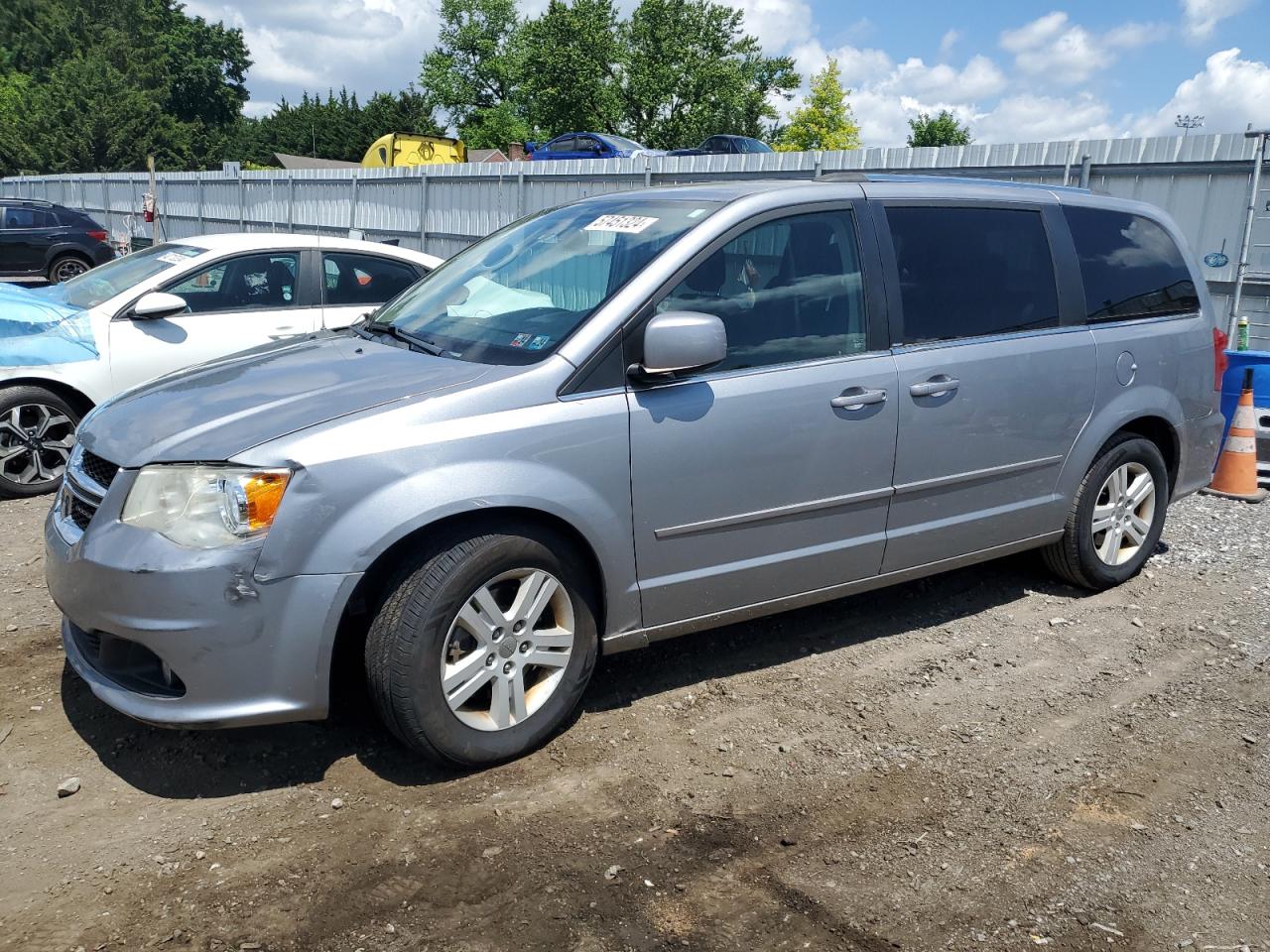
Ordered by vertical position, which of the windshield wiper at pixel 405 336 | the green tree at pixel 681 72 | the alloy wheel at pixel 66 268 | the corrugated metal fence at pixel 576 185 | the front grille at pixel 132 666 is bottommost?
the front grille at pixel 132 666

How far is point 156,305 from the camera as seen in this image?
6652 millimetres

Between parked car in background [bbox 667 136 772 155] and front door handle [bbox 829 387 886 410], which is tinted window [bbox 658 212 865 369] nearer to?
front door handle [bbox 829 387 886 410]

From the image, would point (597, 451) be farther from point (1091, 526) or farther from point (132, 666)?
point (1091, 526)

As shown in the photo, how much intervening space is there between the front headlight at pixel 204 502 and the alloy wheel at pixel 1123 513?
151 inches

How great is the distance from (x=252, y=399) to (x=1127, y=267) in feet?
13.3

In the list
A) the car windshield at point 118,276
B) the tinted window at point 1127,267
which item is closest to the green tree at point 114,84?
the car windshield at point 118,276

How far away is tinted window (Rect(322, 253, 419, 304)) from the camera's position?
293 inches

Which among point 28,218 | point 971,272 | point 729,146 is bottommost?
point 971,272

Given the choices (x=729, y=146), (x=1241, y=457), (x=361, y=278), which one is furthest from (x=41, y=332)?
(x=729, y=146)

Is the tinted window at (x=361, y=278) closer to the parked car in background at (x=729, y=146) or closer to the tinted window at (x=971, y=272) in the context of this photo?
the tinted window at (x=971, y=272)

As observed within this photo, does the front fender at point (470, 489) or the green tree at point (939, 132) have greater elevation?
the green tree at point (939, 132)

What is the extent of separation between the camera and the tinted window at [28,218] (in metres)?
17.9

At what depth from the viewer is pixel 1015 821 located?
324 centimetres

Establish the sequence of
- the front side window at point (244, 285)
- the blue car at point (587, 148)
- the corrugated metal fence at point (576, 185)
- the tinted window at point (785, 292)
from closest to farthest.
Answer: the tinted window at point (785, 292)
the front side window at point (244, 285)
the corrugated metal fence at point (576, 185)
the blue car at point (587, 148)
